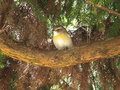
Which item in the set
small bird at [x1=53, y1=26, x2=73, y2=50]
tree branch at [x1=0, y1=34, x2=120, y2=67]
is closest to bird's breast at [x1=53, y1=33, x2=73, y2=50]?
small bird at [x1=53, y1=26, x2=73, y2=50]

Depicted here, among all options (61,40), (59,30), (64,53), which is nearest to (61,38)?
(61,40)

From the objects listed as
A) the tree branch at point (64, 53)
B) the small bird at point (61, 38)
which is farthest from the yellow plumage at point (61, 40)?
the tree branch at point (64, 53)

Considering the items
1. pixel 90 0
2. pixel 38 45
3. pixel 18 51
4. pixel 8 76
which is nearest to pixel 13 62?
pixel 8 76

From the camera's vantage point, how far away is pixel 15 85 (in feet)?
8.51

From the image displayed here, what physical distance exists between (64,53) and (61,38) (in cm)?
87

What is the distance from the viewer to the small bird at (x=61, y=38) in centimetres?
283

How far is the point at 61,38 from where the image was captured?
3.08 metres

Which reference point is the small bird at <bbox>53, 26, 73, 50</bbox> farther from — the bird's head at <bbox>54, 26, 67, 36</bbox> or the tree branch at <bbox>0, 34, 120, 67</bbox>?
the tree branch at <bbox>0, 34, 120, 67</bbox>

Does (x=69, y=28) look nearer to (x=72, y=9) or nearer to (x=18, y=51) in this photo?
(x=72, y=9)

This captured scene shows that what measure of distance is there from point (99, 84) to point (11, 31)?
0.97 meters

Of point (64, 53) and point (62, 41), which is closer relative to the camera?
point (64, 53)

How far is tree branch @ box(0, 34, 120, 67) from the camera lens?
2.11 metres

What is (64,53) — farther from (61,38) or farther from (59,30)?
(61,38)

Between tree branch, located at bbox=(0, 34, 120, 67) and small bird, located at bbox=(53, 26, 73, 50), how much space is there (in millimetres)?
565
